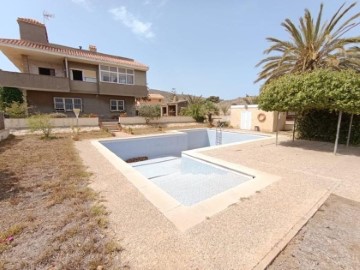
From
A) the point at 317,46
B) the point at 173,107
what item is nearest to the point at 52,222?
the point at 317,46

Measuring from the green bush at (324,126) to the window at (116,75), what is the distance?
17.7 m

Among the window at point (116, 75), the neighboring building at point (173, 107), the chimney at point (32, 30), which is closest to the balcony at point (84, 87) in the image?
the window at point (116, 75)

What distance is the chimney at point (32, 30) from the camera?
1816 cm

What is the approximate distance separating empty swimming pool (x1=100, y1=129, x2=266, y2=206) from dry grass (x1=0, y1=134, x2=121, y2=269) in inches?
102

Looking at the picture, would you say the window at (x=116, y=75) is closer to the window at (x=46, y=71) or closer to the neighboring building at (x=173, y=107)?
the window at (x=46, y=71)

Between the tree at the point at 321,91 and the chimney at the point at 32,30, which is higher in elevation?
the chimney at the point at 32,30

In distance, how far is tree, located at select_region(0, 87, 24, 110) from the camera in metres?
15.5

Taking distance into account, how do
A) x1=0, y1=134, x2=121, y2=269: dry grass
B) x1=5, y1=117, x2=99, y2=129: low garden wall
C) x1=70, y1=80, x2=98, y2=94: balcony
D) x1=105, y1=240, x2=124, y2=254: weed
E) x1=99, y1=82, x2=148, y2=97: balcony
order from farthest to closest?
x1=99, y1=82, x2=148, y2=97: balcony → x1=70, y1=80, x2=98, y2=94: balcony → x1=5, y1=117, x2=99, y2=129: low garden wall → x1=105, y1=240, x2=124, y2=254: weed → x1=0, y1=134, x2=121, y2=269: dry grass

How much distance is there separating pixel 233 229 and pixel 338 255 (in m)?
1.44

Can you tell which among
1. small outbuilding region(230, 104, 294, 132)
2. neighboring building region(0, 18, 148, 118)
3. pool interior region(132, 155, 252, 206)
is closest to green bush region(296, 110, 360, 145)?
small outbuilding region(230, 104, 294, 132)

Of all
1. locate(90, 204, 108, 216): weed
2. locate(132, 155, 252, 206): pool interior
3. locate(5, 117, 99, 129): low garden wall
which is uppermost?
locate(5, 117, 99, 129): low garden wall

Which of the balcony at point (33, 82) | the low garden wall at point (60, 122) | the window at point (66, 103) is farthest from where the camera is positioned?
the window at point (66, 103)

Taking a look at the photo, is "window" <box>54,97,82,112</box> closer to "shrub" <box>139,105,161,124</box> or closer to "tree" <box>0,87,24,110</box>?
"tree" <box>0,87,24,110</box>

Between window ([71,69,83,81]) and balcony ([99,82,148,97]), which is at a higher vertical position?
window ([71,69,83,81])
